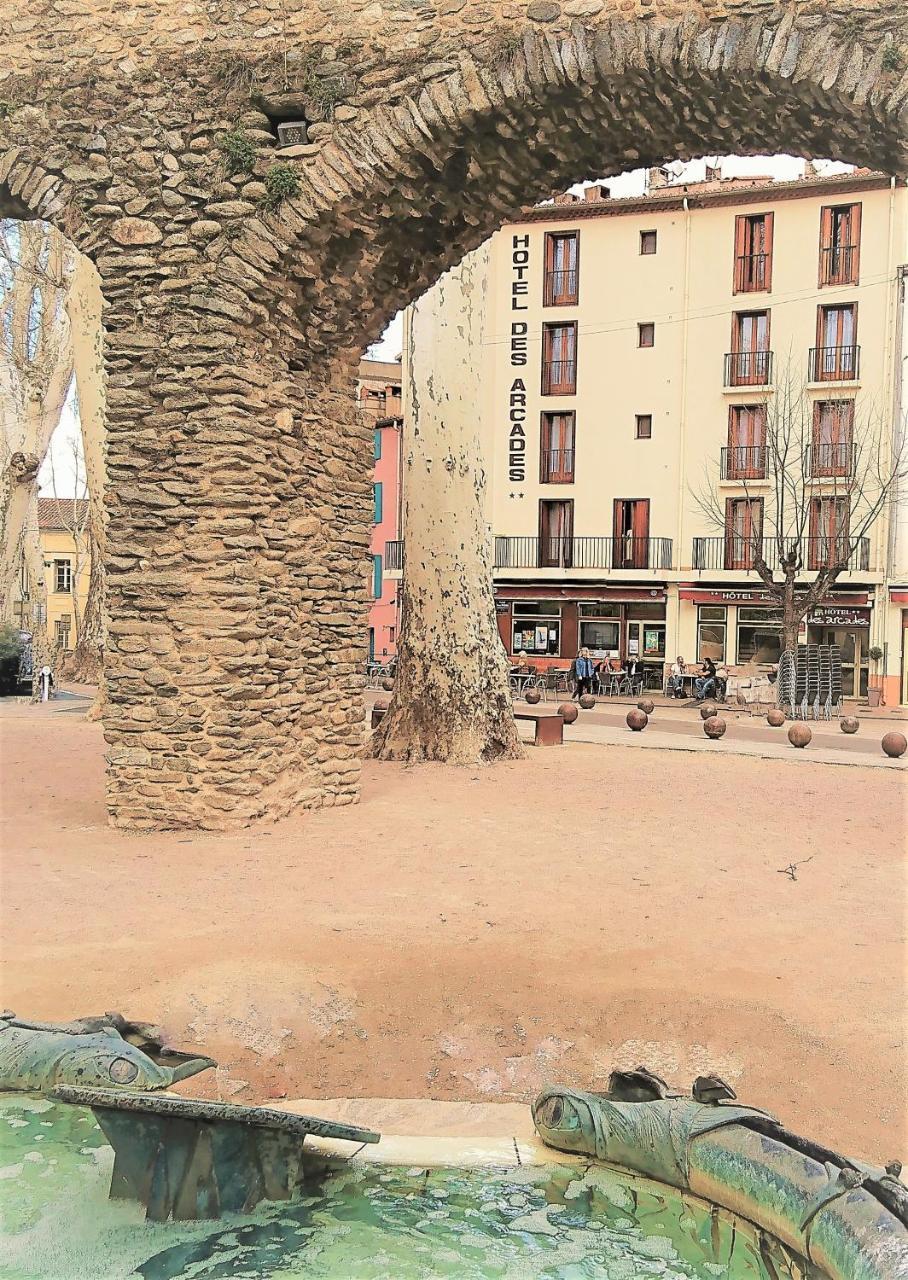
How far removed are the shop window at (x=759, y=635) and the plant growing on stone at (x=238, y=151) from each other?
21156 millimetres

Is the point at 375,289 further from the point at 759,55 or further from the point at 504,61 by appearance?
the point at 759,55

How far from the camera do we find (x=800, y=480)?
26188 millimetres

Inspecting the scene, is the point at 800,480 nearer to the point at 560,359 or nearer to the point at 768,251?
the point at 768,251

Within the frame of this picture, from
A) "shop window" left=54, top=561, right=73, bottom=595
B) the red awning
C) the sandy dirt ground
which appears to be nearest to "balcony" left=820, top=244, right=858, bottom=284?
Answer: the red awning

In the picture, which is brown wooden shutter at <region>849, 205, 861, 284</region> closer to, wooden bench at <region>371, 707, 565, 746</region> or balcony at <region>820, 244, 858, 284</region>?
balcony at <region>820, 244, 858, 284</region>

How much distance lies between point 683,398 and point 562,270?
4968mm

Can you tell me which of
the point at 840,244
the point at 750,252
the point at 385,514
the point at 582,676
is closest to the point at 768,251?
the point at 750,252

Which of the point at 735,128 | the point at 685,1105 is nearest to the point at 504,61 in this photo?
the point at 735,128

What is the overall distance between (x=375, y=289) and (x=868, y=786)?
6633 mm

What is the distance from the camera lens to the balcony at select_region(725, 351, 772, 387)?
27.4 m

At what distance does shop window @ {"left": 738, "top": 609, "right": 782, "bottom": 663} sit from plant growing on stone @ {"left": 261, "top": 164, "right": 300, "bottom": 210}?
2108 centimetres

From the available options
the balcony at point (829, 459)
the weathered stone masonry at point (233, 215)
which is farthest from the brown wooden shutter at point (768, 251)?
the weathered stone masonry at point (233, 215)

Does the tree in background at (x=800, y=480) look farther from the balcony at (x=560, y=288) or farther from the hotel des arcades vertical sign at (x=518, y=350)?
the balcony at (x=560, y=288)

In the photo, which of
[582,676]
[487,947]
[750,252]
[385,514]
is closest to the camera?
[487,947]
